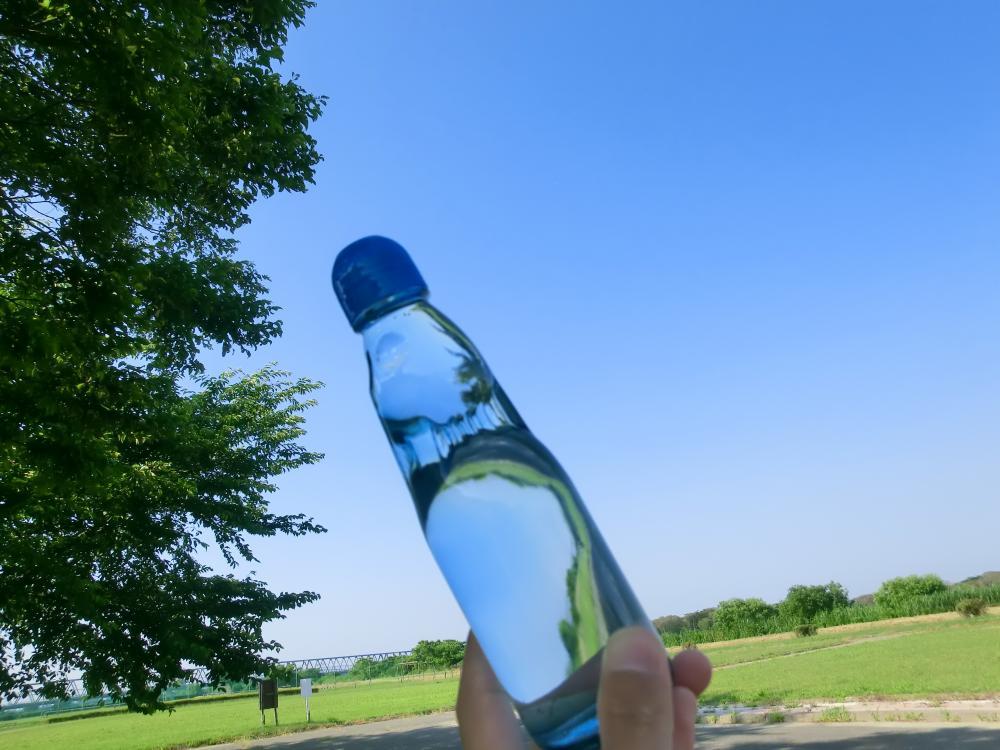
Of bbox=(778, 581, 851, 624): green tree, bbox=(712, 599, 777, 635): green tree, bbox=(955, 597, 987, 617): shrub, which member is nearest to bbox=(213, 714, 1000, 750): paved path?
bbox=(955, 597, 987, 617): shrub

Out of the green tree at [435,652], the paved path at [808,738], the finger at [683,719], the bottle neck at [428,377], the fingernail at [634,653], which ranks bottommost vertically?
the green tree at [435,652]

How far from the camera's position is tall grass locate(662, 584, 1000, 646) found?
3258cm

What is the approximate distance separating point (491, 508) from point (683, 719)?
13.4 inches

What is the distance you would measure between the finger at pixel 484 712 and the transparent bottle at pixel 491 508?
152mm

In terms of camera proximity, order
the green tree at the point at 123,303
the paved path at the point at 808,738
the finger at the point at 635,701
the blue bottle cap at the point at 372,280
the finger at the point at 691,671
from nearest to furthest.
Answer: the finger at the point at 635,701 < the finger at the point at 691,671 < the blue bottle cap at the point at 372,280 < the green tree at the point at 123,303 < the paved path at the point at 808,738

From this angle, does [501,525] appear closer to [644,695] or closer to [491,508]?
[491,508]

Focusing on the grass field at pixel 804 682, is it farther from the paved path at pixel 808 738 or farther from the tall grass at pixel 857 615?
the tall grass at pixel 857 615

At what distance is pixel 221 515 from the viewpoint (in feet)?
40.3

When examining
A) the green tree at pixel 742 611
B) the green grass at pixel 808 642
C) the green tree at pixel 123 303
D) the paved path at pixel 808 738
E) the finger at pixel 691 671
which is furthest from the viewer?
the green tree at pixel 742 611

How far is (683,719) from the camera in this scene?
33.8 inches

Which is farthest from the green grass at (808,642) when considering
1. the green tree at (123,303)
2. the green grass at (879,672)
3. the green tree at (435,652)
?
the green tree at (435,652)

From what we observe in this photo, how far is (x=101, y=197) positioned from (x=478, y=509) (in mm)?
5521

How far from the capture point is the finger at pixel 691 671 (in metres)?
0.90

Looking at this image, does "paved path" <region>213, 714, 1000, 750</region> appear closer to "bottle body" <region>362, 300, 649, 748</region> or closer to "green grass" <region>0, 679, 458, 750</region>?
"green grass" <region>0, 679, 458, 750</region>
